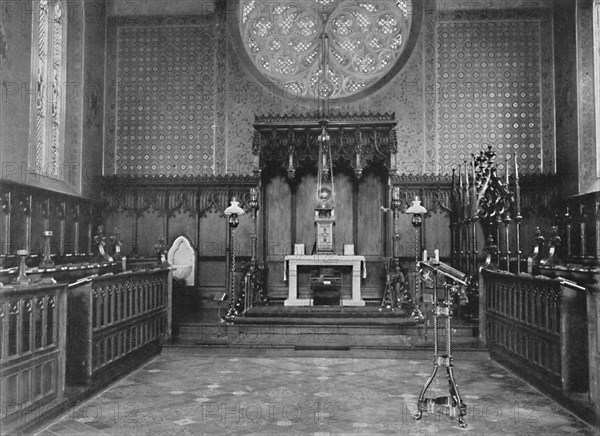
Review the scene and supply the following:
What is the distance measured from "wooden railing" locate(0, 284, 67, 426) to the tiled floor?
1.01ft

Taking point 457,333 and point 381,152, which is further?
point 381,152

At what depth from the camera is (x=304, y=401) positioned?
18.6 feet

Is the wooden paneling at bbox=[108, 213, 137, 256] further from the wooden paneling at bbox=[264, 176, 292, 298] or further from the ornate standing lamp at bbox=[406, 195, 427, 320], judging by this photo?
the ornate standing lamp at bbox=[406, 195, 427, 320]

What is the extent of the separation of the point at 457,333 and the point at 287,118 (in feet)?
18.6

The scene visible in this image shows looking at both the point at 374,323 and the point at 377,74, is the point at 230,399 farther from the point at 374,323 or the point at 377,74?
the point at 377,74

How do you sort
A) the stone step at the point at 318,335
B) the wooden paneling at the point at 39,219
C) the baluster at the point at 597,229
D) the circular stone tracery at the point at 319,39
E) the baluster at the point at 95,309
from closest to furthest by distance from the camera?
the baluster at the point at 95,309 → the stone step at the point at 318,335 → the wooden paneling at the point at 39,219 → the baluster at the point at 597,229 → the circular stone tracery at the point at 319,39

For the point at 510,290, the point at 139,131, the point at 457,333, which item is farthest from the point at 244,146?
the point at 510,290

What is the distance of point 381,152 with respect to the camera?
1193 centimetres

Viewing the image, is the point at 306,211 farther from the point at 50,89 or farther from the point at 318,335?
the point at 50,89

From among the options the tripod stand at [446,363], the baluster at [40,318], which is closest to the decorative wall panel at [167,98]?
the baluster at [40,318]

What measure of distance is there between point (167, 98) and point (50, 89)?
101 inches

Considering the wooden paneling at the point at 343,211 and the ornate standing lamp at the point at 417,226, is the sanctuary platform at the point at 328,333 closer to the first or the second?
the ornate standing lamp at the point at 417,226

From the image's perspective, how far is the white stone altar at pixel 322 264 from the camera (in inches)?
436

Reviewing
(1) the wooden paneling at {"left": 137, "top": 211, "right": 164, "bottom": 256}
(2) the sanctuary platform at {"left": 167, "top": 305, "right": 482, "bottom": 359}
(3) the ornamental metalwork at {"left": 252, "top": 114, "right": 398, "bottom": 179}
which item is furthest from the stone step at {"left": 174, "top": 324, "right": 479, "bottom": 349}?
(1) the wooden paneling at {"left": 137, "top": 211, "right": 164, "bottom": 256}
